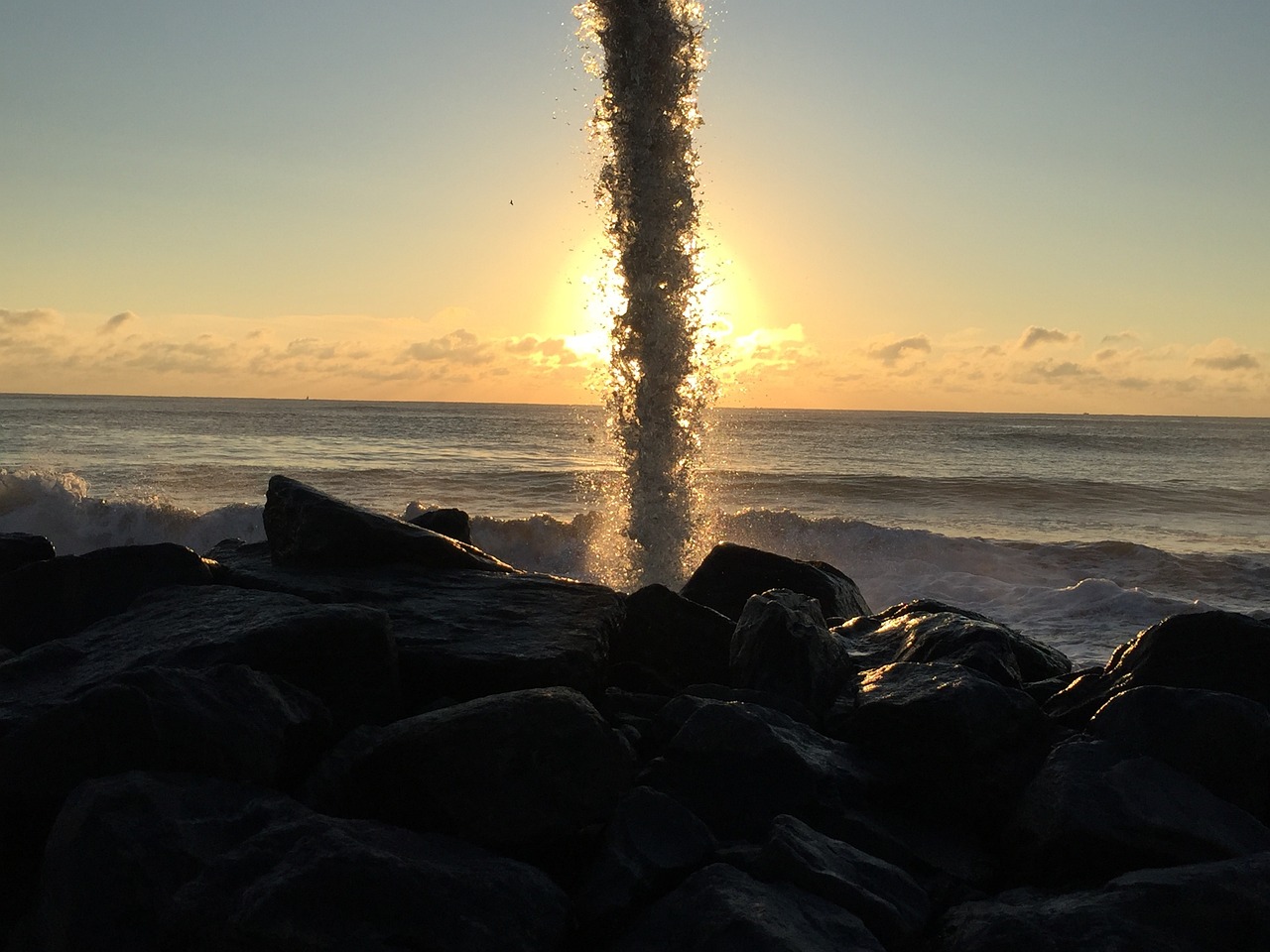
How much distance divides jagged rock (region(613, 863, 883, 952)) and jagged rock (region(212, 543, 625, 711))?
158 cm

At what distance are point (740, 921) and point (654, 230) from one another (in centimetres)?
1065

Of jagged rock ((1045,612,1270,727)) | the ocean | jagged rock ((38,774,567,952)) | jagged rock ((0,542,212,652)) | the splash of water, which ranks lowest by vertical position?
the ocean

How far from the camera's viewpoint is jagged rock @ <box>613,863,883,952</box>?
2.85m

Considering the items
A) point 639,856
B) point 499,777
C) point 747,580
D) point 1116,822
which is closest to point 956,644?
point 1116,822

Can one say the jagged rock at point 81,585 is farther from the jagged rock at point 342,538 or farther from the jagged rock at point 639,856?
the jagged rock at point 639,856

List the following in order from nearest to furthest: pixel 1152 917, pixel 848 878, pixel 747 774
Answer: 1. pixel 1152 917
2. pixel 848 878
3. pixel 747 774

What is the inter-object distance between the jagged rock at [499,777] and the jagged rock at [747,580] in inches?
156

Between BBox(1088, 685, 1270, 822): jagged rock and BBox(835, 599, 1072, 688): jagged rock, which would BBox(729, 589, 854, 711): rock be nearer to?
BBox(835, 599, 1072, 688): jagged rock

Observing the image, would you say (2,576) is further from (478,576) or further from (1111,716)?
(1111,716)

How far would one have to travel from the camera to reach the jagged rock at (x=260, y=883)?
9.10 feet

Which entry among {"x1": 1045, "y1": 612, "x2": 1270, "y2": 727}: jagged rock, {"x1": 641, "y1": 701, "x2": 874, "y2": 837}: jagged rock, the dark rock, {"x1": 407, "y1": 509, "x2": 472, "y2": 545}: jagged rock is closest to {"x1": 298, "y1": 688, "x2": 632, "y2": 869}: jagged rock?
{"x1": 641, "y1": 701, "x2": 874, "y2": 837}: jagged rock

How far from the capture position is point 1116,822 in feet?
11.8

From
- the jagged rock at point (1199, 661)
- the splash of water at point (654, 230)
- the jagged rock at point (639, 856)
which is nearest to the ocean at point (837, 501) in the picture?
the splash of water at point (654, 230)

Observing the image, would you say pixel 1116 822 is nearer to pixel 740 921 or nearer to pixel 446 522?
pixel 740 921
